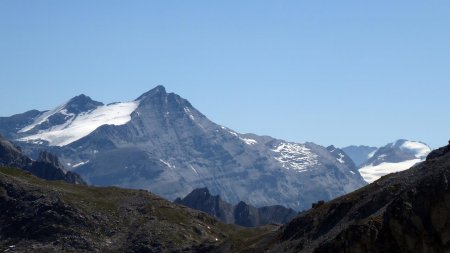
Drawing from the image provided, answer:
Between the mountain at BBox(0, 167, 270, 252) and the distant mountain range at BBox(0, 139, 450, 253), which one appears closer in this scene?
the distant mountain range at BBox(0, 139, 450, 253)

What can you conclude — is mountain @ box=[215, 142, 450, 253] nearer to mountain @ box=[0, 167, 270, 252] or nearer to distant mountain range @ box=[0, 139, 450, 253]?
distant mountain range @ box=[0, 139, 450, 253]

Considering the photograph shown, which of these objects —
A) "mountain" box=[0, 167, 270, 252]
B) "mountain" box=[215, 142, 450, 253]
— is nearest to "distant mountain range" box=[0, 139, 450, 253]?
"mountain" box=[215, 142, 450, 253]

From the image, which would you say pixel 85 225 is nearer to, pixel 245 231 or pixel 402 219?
pixel 245 231

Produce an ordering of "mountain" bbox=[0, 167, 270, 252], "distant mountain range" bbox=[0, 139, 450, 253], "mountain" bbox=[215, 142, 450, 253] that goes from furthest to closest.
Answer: "mountain" bbox=[0, 167, 270, 252] < "distant mountain range" bbox=[0, 139, 450, 253] < "mountain" bbox=[215, 142, 450, 253]

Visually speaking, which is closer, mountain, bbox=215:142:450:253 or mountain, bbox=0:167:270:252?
mountain, bbox=215:142:450:253

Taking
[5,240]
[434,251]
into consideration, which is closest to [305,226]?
[434,251]

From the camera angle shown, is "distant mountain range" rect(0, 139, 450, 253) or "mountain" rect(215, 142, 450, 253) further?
"distant mountain range" rect(0, 139, 450, 253)

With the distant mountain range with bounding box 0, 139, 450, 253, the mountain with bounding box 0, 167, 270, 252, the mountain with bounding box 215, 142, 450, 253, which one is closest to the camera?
the mountain with bounding box 215, 142, 450, 253

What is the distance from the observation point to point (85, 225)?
17850 cm

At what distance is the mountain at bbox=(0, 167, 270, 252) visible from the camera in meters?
170

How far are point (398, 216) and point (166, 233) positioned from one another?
326 feet

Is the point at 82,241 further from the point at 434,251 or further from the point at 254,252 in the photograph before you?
the point at 434,251

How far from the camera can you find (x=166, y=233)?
184 m

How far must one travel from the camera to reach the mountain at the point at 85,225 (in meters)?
170
